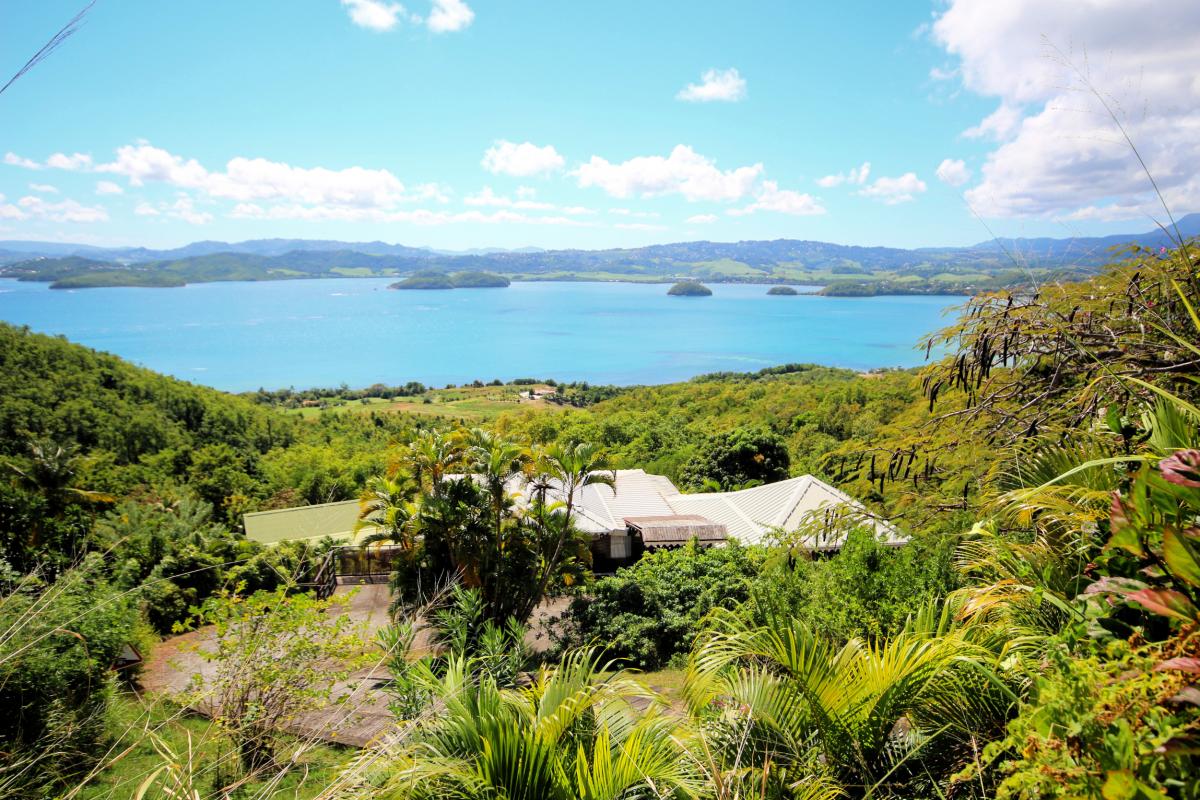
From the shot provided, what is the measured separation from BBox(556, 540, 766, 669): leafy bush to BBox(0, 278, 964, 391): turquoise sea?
71.8m

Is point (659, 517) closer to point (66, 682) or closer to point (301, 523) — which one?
point (301, 523)

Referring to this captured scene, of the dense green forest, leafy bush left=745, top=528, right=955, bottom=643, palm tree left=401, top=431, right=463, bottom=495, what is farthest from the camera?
palm tree left=401, top=431, right=463, bottom=495

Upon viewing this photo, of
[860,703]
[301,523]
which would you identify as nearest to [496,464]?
[860,703]

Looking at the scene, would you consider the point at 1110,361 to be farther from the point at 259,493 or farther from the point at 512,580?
the point at 259,493

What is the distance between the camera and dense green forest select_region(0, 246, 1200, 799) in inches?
58.7

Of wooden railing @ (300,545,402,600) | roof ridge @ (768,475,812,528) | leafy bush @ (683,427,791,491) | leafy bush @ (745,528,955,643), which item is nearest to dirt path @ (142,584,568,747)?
wooden railing @ (300,545,402,600)

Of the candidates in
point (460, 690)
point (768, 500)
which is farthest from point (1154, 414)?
point (768, 500)

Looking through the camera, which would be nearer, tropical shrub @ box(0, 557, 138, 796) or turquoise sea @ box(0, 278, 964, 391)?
tropical shrub @ box(0, 557, 138, 796)

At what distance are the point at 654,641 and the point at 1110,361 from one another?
7974 mm

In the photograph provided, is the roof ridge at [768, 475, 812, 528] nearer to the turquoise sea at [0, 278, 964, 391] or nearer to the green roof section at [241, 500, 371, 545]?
the green roof section at [241, 500, 371, 545]

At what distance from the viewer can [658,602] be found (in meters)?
10.3

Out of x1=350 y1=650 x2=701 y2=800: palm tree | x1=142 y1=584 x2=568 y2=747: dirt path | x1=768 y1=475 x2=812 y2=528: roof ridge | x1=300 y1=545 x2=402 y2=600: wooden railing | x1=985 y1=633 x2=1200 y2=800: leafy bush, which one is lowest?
x1=300 y1=545 x2=402 y2=600: wooden railing

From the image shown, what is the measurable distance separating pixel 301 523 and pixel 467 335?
117 m

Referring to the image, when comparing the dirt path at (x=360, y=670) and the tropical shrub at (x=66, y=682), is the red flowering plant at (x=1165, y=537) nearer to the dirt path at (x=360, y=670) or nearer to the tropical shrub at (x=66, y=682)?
the tropical shrub at (x=66, y=682)
